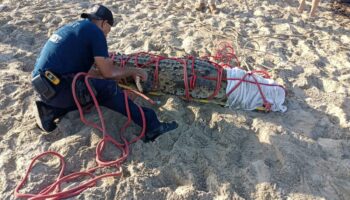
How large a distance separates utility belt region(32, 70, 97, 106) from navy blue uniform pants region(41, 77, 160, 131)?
0.5 inches

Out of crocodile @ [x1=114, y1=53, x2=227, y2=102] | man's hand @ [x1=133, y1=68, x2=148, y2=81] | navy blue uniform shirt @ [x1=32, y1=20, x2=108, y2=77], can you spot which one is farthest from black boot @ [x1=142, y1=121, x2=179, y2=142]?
navy blue uniform shirt @ [x1=32, y1=20, x2=108, y2=77]

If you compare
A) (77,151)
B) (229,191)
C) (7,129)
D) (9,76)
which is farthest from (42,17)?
(229,191)

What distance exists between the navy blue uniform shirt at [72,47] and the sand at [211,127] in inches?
23.1

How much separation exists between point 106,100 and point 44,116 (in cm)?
55

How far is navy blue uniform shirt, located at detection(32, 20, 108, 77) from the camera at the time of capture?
323cm

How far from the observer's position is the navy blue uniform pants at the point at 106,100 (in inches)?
130

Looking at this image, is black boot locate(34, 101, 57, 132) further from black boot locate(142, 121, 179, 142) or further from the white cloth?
the white cloth

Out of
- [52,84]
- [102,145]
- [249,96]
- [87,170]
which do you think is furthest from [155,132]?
[249,96]

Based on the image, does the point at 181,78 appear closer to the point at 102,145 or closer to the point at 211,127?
the point at 211,127

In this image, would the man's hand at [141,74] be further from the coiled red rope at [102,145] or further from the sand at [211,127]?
the sand at [211,127]

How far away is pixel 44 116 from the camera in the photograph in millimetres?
3451

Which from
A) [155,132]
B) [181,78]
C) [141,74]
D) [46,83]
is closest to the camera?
[46,83]

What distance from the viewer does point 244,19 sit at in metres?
5.98

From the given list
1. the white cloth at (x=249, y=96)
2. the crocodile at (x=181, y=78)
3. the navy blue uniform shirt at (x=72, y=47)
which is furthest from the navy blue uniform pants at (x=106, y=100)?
the white cloth at (x=249, y=96)
